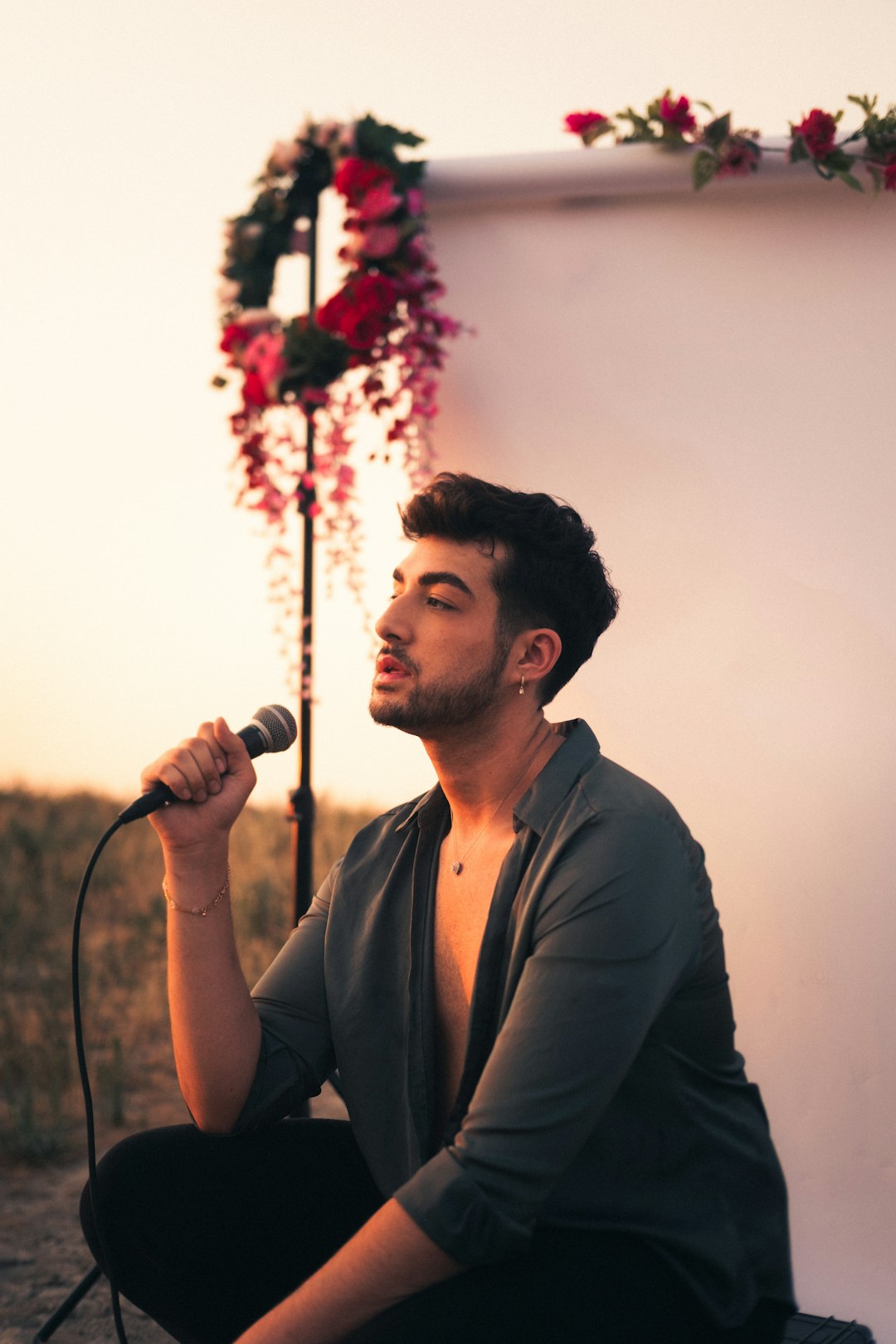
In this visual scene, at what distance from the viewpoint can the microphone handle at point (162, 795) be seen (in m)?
1.62

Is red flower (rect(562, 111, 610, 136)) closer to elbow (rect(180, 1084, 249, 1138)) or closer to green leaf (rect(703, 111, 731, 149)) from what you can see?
green leaf (rect(703, 111, 731, 149))

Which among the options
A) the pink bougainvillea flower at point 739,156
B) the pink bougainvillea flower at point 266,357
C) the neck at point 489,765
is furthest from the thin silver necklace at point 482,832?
the pink bougainvillea flower at point 739,156

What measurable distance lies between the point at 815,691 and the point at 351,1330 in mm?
1481

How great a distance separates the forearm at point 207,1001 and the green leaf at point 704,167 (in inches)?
62.8

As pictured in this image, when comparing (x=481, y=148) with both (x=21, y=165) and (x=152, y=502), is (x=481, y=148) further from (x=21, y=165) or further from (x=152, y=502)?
(x=21, y=165)

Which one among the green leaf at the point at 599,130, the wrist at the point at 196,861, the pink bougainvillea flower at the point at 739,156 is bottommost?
the wrist at the point at 196,861

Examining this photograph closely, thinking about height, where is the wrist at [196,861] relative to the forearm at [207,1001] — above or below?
above

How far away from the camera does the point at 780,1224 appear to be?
1.61 meters

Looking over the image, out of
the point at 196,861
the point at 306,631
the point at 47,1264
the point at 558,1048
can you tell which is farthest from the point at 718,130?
the point at 47,1264

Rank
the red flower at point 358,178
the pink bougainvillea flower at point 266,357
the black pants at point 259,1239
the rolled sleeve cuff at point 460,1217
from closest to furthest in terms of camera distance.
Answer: the rolled sleeve cuff at point 460,1217, the black pants at point 259,1239, the red flower at point 358,178, the pink bougainvillea flower at point 266,357

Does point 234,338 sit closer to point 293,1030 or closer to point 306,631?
point 306,631

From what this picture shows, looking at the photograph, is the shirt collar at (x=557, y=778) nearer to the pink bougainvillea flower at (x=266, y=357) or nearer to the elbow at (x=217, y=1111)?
the elbow at (x=217, y=1111)

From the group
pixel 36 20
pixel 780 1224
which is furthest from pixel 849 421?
pixel 36 20

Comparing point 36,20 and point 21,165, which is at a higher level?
point 36,20
